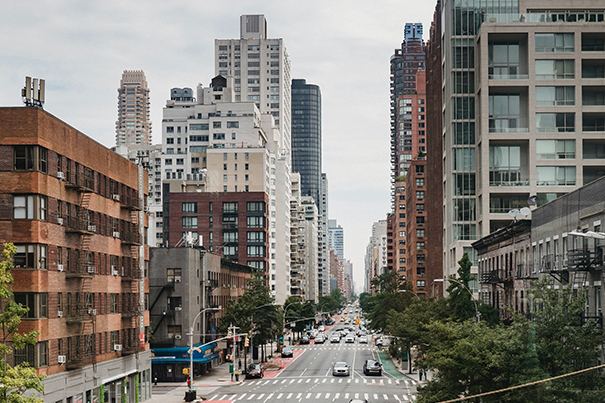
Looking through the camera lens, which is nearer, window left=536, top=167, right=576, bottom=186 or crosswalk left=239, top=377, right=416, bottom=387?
crosswalk left=239, top=377, right=416, bottom=387

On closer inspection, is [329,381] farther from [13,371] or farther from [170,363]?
[13,371]

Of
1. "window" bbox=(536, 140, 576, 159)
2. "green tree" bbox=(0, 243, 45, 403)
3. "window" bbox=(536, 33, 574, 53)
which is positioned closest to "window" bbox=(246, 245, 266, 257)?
"window" bbox=(536, 140, 576, 159)

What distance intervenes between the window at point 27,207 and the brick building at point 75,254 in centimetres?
6

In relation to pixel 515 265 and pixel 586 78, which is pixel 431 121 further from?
pixel 515 265

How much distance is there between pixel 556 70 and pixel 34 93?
206 feet

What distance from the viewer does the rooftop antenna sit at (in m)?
43.8

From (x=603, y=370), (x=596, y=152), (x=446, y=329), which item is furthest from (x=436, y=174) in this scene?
(x=603, y=370)

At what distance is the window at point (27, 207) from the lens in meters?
43.1

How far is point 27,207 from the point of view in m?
43.2

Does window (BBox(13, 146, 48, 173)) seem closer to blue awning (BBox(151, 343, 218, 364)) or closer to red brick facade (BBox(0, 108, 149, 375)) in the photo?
red brick facade (BBox(0, 108, 149, 375))

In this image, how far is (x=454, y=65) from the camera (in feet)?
310

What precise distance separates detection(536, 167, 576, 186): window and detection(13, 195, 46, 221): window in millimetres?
60947

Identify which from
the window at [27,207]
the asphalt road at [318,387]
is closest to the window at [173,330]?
the asphalt road at [318,387]

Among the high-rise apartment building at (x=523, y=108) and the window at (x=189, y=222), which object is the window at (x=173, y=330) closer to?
the high-rise apartment building at (x=523, y=108)
